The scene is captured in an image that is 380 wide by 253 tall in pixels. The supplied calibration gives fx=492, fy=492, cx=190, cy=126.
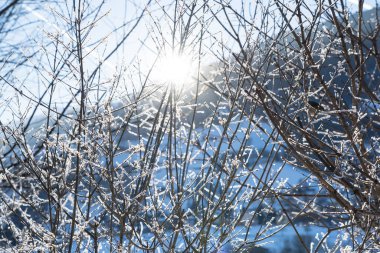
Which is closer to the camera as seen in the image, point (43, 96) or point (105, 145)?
point (105, 145)

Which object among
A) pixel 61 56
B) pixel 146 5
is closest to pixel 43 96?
pixel 61 56

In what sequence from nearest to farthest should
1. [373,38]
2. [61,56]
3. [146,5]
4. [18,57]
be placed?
[373,38]
[61,56]
[146,5]
[18,57]

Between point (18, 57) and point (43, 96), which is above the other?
point (18, 57)

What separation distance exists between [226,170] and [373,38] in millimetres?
1083

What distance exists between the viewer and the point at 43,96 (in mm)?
3574

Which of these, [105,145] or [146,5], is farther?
[146,5]

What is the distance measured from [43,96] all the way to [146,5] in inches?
45.6

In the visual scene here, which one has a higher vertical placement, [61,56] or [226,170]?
[61,56]

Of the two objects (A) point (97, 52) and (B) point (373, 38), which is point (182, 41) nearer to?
(A) point (97, 52)

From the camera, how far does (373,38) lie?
2.55 metres

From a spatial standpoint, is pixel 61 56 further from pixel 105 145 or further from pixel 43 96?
pixel 43 96

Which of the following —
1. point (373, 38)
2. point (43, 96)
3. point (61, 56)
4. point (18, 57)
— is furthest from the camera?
point (18, 57)

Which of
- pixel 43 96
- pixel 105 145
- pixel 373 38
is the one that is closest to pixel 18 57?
pixel 43 96

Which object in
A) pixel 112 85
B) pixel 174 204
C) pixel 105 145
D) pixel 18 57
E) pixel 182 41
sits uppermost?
pixel 18 57
